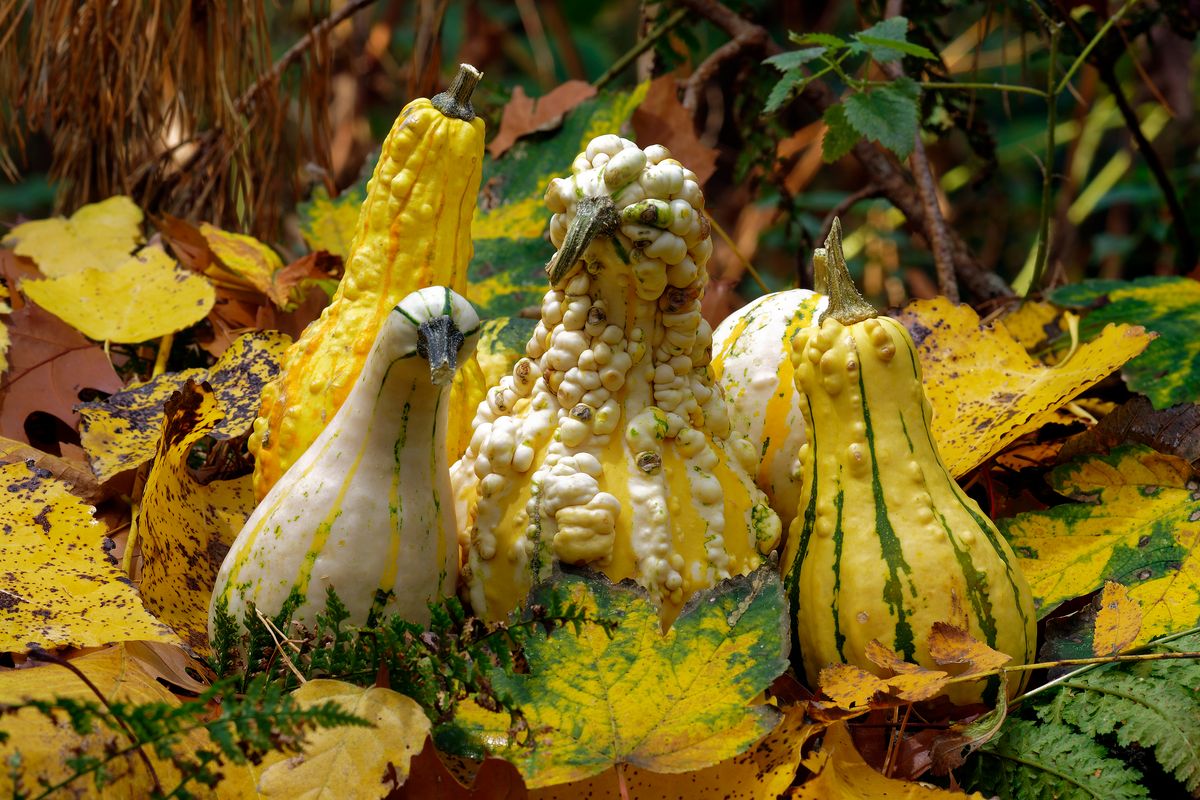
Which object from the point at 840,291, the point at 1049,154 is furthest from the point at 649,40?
the point at 840,291

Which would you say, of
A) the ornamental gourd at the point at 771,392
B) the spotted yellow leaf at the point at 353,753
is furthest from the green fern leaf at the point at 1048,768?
the spotted yellow leaf at the point at 353,753

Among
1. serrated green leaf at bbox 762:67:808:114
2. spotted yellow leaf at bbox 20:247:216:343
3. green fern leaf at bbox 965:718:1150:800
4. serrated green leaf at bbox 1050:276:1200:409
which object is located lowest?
green fern leaf at bbox 965:718:1150:800

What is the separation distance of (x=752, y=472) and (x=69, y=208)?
1.29 metres

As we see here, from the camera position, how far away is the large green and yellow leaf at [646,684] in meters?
0.69

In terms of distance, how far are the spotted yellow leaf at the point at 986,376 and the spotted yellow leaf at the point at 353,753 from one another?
0.58 m

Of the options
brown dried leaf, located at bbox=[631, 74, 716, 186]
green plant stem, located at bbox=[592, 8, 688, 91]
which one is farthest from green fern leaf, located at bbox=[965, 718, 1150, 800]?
green plant stem, located at bbox=[592, 8, 688, 91]

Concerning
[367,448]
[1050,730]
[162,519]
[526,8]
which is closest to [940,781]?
[1050,730]

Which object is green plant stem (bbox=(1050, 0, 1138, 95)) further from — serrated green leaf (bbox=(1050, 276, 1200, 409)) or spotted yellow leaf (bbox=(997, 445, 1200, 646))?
spotted yellow leaf (bbox=(997, 445, 1200, 646))

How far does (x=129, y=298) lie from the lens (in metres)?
1.31

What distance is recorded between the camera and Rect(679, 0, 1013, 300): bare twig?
1575 mm

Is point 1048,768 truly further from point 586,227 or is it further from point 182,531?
point 182,531

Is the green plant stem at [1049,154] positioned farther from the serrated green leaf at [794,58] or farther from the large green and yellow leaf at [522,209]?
the large green and yellow leaf at [522,209]

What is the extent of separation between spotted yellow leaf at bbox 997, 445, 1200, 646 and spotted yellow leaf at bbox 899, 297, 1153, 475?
0.21ft

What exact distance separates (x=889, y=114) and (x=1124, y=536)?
49cm
